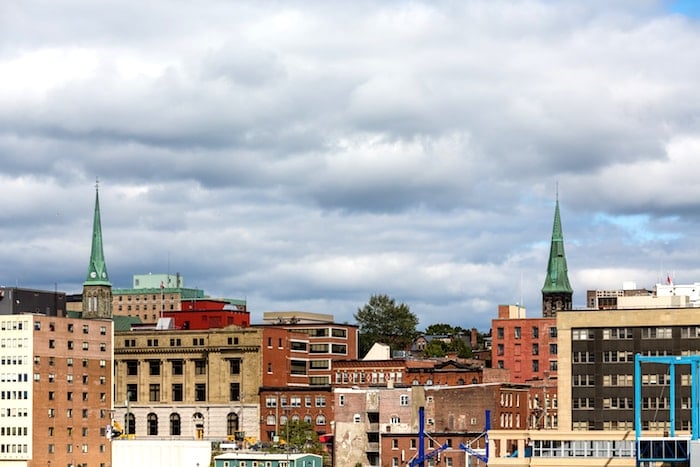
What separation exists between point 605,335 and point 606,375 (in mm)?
5066

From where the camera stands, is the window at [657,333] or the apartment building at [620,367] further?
the window at [657,333]

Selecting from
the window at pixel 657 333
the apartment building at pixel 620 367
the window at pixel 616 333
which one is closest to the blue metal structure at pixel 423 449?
the apartment building at pixel 620 367

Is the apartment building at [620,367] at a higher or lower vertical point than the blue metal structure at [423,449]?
higher

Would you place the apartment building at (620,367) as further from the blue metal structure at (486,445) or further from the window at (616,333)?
the blue metal structure at (486,445)

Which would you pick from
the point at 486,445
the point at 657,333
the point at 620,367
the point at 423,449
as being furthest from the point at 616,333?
the point at 423,449

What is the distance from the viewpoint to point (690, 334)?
190250mm

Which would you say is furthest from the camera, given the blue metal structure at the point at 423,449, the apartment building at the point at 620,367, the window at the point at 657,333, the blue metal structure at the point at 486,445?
the blue metal structure at the point at 423,449

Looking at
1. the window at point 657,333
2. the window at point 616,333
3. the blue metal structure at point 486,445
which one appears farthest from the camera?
the window at point 616,333

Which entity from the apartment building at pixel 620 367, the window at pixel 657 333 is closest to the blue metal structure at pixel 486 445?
the apartment building at pixel 620 367

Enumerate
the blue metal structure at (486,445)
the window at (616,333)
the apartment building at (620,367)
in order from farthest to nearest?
the window at (616,333) → the apartment building at (620,367) → the blue metal structure at (486,445)

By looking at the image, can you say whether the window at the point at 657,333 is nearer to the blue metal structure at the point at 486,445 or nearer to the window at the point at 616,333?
the window at the point at 616,333

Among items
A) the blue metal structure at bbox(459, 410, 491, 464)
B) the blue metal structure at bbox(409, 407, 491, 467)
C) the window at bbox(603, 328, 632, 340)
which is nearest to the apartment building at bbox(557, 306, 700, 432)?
the window at bbox(603, 328, 632, 340)

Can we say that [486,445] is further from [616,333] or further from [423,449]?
[616,333]

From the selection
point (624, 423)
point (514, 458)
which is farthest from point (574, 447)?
point (624, 423)
